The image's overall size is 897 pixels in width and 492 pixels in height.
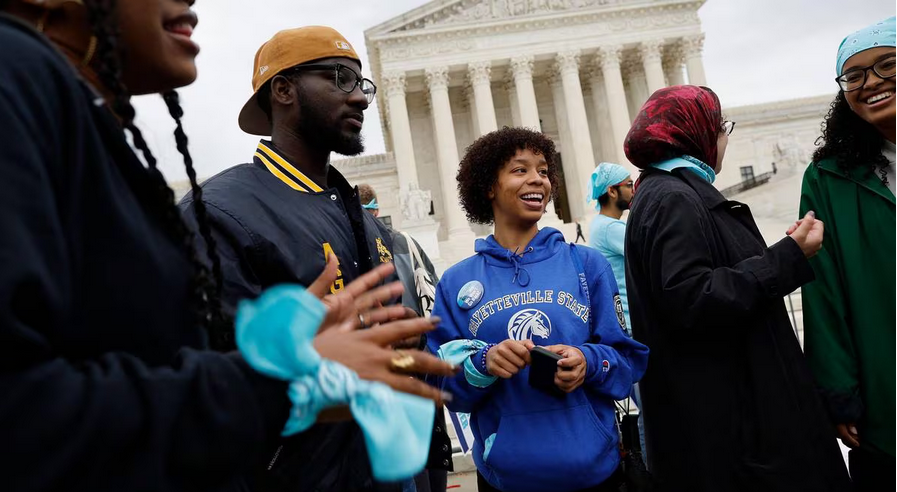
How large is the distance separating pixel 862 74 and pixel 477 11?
36404 millimetres

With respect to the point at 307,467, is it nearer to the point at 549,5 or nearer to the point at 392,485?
the point at 392,485

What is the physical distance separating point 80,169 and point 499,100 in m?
40.4

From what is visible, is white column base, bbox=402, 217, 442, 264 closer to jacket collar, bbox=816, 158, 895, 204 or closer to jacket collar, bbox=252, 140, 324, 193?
jacket collar, bbox=816, 158, 895, 204

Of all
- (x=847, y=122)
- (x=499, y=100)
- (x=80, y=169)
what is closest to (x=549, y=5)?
(x=499, y=100)

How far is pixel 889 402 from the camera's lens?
8.95 ft

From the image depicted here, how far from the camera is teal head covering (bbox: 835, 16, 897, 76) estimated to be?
115 inches

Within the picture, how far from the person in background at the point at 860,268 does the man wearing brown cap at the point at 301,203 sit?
2042mm

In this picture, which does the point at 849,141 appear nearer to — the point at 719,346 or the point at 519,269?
the point at 719,346

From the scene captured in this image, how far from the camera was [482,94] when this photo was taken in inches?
1399

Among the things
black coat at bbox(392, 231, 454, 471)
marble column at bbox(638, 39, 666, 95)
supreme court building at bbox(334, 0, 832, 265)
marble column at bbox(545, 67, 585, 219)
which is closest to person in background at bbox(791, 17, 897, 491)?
black coat at bbox(392, 231, 454, 471)

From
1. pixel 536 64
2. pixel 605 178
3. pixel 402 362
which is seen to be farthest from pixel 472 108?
pixel 402 362

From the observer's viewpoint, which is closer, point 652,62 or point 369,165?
point 652,62

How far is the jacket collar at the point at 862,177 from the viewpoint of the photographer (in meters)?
2.90

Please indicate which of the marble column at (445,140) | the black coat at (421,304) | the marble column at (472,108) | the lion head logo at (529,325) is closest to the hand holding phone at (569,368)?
the lion head logo at (529,325)
